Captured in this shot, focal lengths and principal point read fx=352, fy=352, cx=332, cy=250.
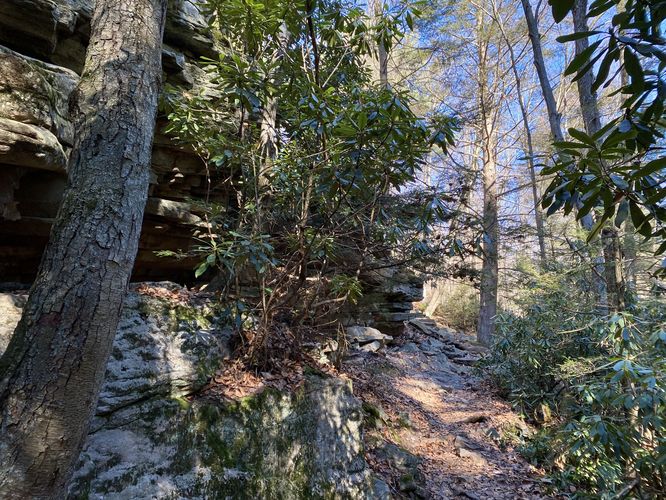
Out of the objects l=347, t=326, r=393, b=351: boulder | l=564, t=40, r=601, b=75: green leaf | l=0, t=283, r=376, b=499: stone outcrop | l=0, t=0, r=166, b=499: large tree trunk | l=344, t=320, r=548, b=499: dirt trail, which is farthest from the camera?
l=347, t=326, r=393, b=351: boulder

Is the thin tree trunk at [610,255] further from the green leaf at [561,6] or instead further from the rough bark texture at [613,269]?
the green leaf at [561,6]

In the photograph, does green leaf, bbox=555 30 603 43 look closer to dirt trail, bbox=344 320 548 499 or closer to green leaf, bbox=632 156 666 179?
green leaf, bbox=632 156 666 179

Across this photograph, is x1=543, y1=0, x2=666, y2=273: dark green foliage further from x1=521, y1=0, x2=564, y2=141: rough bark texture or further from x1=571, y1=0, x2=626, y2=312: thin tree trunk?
x1=521, y1=0, x2=564, y2=141: rough bark texture

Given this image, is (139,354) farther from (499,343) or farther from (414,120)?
(499,343)

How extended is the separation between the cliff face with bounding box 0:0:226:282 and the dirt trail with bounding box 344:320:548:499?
3.53 metres

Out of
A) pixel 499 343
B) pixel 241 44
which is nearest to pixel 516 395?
pixel 499 343

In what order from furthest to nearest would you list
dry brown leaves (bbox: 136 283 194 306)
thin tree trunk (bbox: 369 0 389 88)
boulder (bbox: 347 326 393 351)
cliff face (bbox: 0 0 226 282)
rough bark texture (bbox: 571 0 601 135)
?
1. thin tree trunk (bbox: 369 0 389 88)
2. boulder (bbox: 347 326 393 351)
3. rough bark texture (bbox: 571 0 601 135)
4. dry brown leaves (bbox: 136 283 194 306)
5. cliff face (bbox: 0 0 226 282)

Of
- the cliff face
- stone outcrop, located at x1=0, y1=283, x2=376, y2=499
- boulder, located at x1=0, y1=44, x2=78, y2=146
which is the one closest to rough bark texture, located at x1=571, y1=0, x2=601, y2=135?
stone outcrop, located at x1=0, y1=283, x2=376, y2=499

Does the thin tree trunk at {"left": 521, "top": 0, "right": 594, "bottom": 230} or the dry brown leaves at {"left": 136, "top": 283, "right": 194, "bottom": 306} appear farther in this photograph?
the thin tree trunk at {"left": 521, "top": 0, "right": 594, "bottom": 230}

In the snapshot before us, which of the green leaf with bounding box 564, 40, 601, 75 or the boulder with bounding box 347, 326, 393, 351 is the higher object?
the green leaf with bounding box 564, 40, 601, 75

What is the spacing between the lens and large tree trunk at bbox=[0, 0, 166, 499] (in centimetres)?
132

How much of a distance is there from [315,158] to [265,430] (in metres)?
2.53

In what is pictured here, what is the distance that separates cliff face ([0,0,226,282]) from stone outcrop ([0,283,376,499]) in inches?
52.6

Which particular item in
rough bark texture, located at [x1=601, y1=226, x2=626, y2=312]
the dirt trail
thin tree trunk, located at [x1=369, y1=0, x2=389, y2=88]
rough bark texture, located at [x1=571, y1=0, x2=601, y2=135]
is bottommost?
the dirt trail
